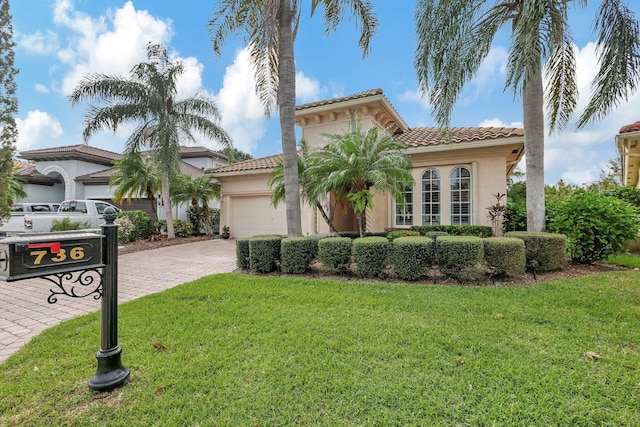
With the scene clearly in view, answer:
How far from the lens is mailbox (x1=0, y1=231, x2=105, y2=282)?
2.07 metres

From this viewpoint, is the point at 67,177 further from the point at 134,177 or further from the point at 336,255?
the point at 336,255

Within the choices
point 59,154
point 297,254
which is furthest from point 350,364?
point 59,154

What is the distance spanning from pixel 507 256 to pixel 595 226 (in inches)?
99.9

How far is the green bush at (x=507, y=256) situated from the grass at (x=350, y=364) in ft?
3.01

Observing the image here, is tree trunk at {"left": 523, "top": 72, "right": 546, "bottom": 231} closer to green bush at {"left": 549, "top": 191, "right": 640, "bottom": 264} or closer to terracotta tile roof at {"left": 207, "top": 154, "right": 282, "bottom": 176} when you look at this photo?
green bush at {"left": 549, "top": 191, "right": 640, "bottom": 264}

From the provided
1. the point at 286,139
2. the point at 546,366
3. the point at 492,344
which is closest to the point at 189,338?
the point at 492,344

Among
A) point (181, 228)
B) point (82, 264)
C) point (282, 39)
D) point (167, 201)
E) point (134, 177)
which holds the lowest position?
point (181, 228)

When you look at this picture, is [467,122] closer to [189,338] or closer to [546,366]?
[546,366]

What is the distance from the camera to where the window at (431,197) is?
1097 centimetres

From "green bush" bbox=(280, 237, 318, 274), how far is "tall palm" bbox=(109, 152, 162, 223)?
10682 mm

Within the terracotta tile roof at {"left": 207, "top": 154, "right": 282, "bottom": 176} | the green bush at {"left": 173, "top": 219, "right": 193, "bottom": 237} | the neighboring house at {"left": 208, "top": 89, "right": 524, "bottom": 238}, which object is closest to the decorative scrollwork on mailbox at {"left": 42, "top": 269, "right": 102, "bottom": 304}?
the neighboring house at {"left": 208, "top": 89, "right": 524, "bottom": 238}

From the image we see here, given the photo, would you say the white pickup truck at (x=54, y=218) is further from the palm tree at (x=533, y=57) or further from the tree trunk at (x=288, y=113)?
the palm tree at (x=533, y=57)

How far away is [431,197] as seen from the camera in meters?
11.1

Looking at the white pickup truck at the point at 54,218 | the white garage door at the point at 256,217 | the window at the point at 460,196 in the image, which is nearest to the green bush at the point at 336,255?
the window at the point at 460,196
